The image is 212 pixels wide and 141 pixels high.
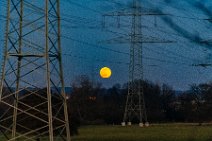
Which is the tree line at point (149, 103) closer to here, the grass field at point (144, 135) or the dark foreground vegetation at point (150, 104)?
the dark foreground vegetation at point (150, 104)

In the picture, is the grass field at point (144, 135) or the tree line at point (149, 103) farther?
the tree line at point (149, 103)

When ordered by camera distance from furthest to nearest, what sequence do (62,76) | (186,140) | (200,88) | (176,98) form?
(176,98) → (200,88) → (186,140) → (62,76)

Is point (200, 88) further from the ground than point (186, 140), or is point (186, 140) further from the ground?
point (200, 88)

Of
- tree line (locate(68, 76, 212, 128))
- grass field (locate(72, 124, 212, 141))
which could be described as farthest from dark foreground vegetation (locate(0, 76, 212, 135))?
grass field (locate(72, 124, 212, 141))

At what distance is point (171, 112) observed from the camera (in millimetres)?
97125

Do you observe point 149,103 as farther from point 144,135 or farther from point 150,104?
point 144,135

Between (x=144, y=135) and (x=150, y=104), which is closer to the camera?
(x=144, y=135)

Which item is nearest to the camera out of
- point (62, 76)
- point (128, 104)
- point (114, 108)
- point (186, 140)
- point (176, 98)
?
point (62, 76)

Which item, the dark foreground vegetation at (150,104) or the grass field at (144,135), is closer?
the grass field at (144,135)

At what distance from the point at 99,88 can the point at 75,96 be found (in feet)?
33.0

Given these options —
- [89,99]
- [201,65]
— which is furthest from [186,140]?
[89,99]

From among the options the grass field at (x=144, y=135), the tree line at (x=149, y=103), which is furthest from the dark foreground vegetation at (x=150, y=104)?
the grass field at (x=144, y=135)

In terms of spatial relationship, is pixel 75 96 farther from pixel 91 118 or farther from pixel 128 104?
pixel 128 104

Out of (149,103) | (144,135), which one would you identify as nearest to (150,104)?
(149,103)
